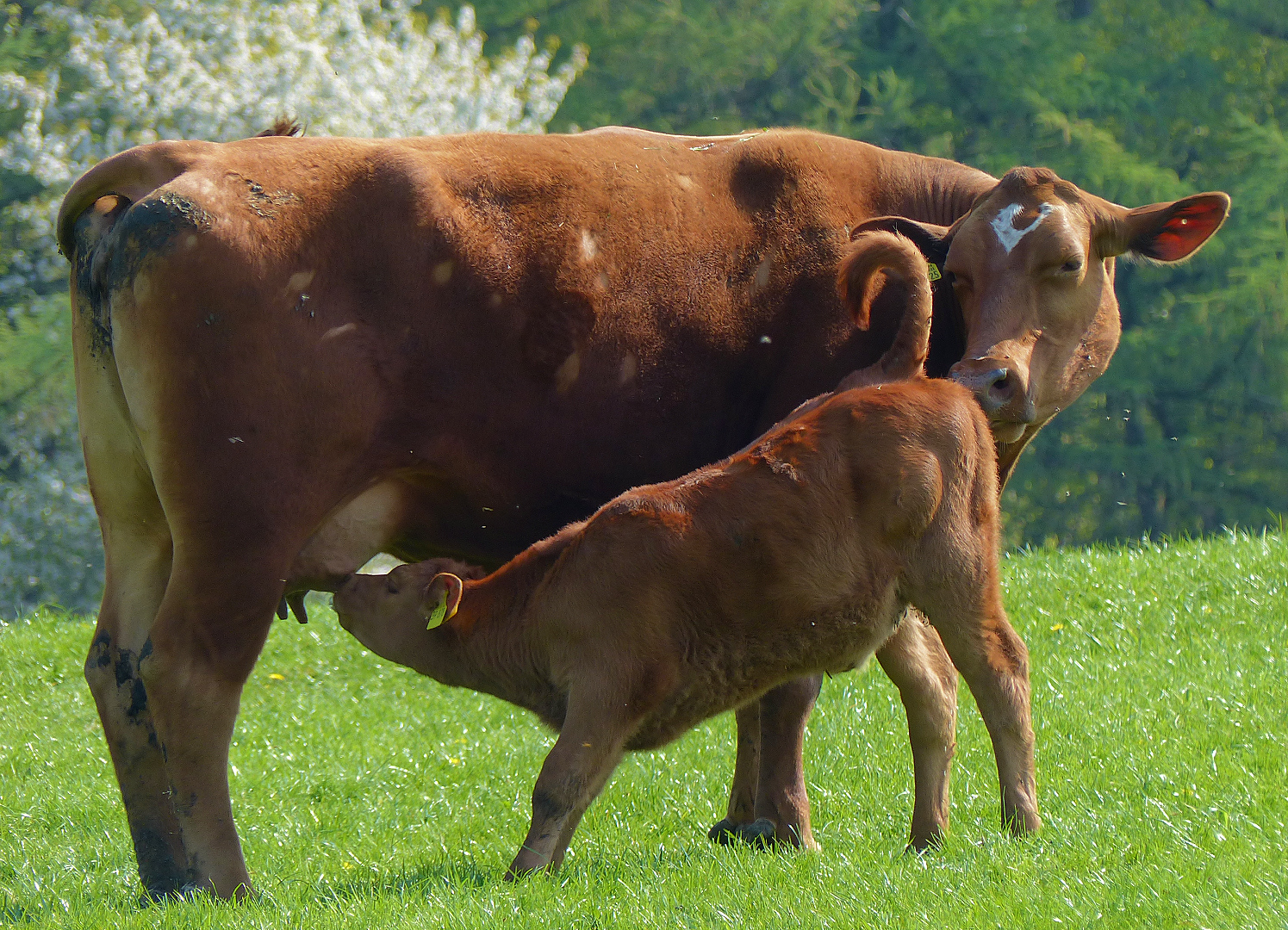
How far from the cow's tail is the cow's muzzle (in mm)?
184

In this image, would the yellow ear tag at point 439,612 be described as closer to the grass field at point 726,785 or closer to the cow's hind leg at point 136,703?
the grass field at point 726,785

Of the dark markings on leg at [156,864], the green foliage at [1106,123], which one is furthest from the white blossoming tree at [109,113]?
the dark markings on leg at [156,864]

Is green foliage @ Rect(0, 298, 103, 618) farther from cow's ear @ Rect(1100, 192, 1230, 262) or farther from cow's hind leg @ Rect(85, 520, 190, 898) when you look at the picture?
cow's ear @ Rect(1100, 192, 1230, 262)

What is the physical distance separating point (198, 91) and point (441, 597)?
18987 mm

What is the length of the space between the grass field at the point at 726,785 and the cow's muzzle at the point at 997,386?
1584 mm

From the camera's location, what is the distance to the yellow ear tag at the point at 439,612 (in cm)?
568

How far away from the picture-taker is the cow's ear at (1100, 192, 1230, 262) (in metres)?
6.38

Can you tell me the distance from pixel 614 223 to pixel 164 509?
2.08 meters

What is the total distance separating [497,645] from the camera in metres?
5.80

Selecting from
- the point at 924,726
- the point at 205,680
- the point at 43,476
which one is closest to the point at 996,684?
the point at 924,726

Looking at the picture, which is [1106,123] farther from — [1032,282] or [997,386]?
[997,386]

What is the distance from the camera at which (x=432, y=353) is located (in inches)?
219

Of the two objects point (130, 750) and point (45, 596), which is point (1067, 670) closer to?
point (130, 750)

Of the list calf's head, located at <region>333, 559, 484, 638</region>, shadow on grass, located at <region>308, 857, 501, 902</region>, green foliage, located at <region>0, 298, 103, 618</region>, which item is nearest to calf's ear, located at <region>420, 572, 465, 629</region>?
calf's head, located at <region>333, 559, 484, 638</region>
